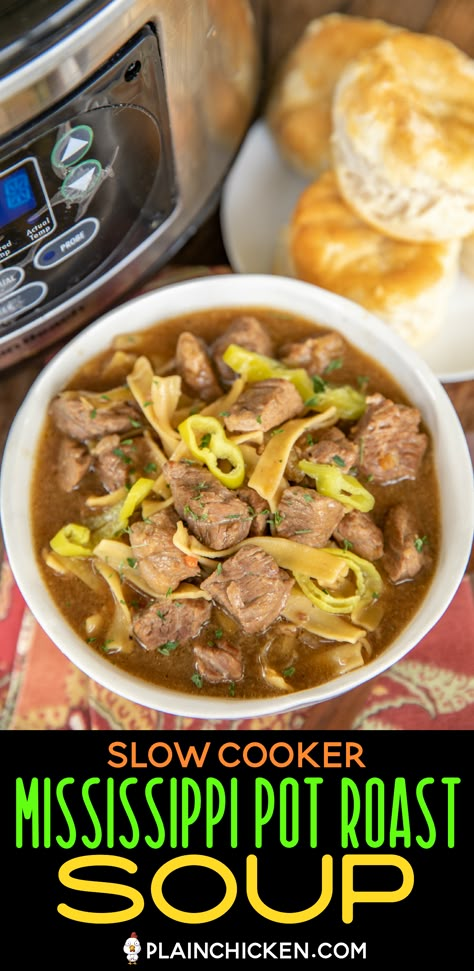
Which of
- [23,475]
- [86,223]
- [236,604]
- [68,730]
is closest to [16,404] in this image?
[23,475]

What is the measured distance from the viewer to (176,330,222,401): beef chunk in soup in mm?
2645

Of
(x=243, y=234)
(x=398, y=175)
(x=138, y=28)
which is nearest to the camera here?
(x=138, y=28)

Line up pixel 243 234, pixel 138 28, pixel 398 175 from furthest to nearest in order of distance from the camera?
pixel 243 234 < pixel 398 175 < pixel 138 28

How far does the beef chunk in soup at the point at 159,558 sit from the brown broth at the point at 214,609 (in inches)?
5.1

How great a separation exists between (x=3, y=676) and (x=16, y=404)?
0.98m

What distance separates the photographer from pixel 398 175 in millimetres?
2875

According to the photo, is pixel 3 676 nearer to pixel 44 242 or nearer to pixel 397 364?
pixel 44 242

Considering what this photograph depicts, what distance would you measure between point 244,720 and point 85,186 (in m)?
1.65

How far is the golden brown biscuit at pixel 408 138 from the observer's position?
2850 millimetres

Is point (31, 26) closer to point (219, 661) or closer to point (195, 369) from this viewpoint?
point (195, 369)

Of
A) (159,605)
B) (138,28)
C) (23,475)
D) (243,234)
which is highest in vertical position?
(138,28)

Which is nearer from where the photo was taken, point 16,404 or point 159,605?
point 159,605

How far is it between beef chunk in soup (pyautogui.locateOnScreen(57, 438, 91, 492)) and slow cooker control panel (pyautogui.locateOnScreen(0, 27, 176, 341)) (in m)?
0.42

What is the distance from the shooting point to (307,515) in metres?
2.35
